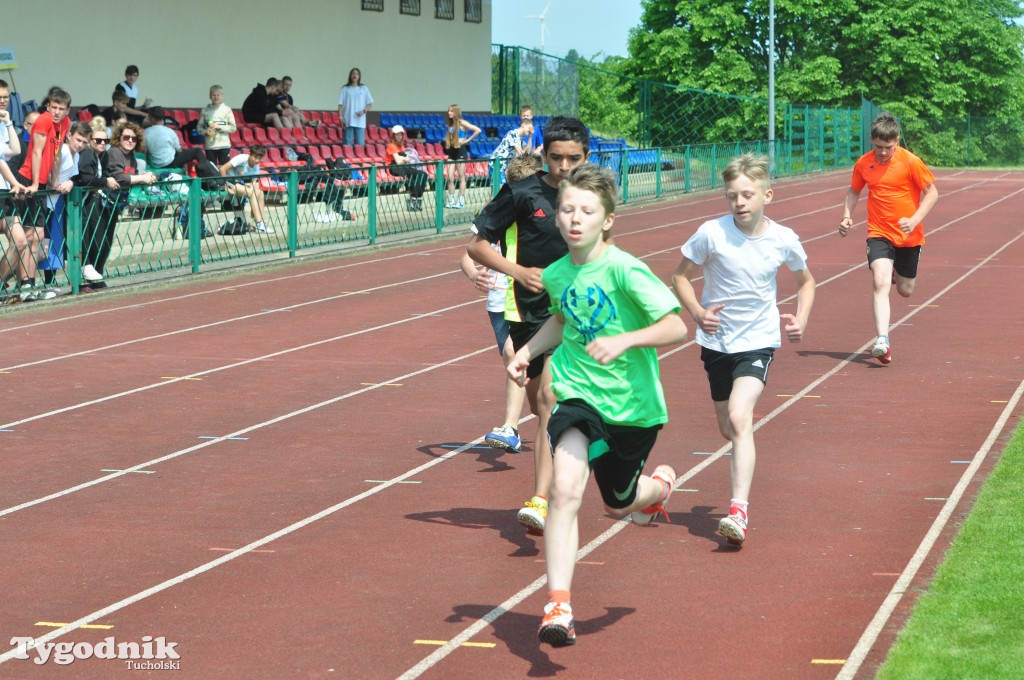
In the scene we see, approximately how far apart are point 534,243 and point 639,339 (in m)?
1.98

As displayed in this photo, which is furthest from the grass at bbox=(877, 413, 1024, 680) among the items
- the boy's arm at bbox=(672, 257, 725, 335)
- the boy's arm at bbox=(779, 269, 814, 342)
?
the boy's arm at bbox=(672, 257, 725, 335)

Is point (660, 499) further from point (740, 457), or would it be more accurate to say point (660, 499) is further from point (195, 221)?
point (195, 221)

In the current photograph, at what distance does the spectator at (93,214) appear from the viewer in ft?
53.4

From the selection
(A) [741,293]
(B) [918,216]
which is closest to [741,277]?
(A) [741,293]

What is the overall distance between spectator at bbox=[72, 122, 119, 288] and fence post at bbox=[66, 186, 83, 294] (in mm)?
126

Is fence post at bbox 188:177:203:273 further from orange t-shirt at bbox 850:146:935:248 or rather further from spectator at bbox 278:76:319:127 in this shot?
spectator at bbox 278:76:319:127

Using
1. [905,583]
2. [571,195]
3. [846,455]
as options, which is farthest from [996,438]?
[571,195]

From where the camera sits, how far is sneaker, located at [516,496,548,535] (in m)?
6.49

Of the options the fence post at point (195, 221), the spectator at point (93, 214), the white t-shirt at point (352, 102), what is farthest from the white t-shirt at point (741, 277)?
the white t-shirt at point (352, 102)

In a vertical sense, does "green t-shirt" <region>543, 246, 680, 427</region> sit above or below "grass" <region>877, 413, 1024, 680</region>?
above

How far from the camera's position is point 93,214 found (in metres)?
16.3

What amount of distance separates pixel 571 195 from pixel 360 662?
1826 mm

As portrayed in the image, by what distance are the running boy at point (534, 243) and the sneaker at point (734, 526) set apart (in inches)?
30.8

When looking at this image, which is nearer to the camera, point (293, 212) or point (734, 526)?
point (734, 526)
